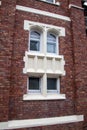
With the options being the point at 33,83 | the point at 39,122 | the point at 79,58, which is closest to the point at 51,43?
the point at 79,58

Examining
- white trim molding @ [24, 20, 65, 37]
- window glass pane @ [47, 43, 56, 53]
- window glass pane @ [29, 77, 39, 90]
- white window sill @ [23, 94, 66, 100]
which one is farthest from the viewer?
window glass pane @ [47, 43, 56, 53]

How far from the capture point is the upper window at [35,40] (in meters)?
7.71

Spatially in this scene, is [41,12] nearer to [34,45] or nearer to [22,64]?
[34,45]

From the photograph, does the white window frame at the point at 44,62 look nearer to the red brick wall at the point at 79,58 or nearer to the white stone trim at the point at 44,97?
the white stone trim at the point at 44,97

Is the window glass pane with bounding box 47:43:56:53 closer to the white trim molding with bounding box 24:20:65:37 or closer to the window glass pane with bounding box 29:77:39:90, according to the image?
the white trim molding with bounding box 24:20:65:37

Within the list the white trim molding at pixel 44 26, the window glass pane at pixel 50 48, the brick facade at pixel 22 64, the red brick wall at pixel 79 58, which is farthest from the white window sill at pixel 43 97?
the white trim molding at pixel 44 26

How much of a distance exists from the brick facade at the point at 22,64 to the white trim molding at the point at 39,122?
129 millimetres

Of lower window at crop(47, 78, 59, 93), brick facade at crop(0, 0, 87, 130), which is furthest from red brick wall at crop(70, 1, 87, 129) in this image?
lower window at crop(47, 78, 59, 93)

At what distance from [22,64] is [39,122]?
228 centimetres

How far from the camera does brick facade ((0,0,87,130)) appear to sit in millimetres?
6555

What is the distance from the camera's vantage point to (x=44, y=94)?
727 cm

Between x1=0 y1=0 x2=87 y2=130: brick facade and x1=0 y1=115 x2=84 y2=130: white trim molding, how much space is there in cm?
13

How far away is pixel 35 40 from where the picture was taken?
7848 millimetres

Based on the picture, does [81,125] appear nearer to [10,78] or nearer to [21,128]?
[21,128]
